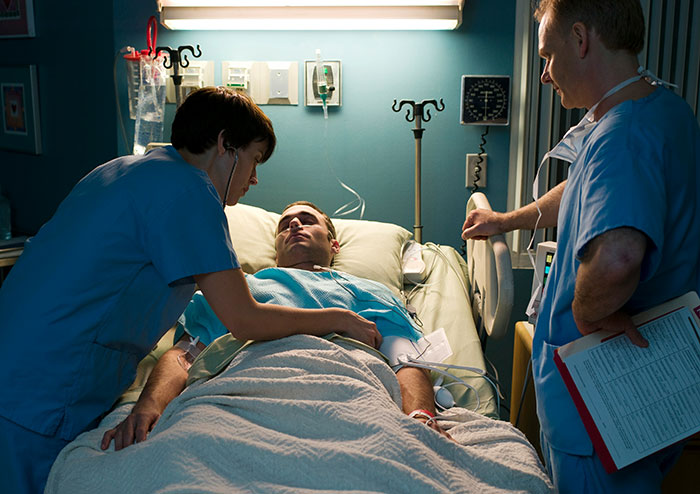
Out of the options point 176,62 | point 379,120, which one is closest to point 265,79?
point 176,62

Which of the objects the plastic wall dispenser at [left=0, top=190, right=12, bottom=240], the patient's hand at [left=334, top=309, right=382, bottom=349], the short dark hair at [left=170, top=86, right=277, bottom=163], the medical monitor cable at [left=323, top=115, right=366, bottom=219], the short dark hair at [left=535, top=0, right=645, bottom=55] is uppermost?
the short dark hair at [left=535, top=0, right=645, bottom=55]

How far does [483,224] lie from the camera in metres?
1.95

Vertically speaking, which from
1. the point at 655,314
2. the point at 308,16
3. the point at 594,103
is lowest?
the point at 655,314

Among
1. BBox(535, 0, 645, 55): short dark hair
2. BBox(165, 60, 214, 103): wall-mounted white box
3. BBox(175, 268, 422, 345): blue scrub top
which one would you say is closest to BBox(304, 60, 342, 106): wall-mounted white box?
BBox(165, 60, 214, 103): wall-mounted white box

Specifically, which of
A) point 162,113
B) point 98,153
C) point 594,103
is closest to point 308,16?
point 162,113

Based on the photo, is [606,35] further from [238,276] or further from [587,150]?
[238,276]

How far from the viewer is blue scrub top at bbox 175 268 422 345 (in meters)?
1.87

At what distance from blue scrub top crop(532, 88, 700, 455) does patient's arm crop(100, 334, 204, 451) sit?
862 millimetres

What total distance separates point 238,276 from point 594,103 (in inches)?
33.7

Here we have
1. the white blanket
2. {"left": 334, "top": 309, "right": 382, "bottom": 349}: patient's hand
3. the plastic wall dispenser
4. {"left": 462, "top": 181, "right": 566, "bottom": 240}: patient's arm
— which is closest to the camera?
the white blanket

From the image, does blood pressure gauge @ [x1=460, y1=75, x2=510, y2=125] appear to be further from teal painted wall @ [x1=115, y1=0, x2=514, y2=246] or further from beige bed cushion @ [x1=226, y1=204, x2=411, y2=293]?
beige bed cushion @ [x1=226, y1=204, x2=411, y2=293]

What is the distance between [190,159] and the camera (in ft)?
5.06

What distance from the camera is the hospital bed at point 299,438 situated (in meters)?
1.15

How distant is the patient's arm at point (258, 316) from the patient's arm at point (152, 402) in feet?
0.81
